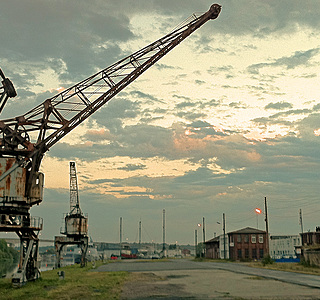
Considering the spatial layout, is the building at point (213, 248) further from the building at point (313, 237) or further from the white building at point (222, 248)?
the building at point (313, 237)

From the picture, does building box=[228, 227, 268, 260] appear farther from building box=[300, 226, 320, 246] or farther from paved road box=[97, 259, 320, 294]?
paved road box=[97, 259, 320, 294]

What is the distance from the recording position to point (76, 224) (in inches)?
2603

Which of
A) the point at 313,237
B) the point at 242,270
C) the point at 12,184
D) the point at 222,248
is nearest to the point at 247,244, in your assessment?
the point at 222,248

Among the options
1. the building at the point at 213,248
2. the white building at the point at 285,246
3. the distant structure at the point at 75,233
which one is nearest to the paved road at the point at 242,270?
the distant structure at the point at 75,233

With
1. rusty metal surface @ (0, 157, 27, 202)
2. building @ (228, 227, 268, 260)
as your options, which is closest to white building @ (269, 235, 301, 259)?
building @ (228, 227, 268, 260)

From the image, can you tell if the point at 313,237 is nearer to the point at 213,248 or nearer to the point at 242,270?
the point at 242,270

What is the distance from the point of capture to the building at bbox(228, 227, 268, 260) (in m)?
91.5

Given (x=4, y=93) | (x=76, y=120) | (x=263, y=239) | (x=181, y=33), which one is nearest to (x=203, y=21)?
(x=181, y=33)

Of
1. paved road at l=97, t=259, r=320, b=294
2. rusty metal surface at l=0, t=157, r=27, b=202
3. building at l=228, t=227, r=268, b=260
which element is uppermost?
rusty metal surface at l=0, t=157, r=27, b=202

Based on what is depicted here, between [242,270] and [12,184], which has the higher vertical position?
[12,184]

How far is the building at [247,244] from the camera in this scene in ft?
300

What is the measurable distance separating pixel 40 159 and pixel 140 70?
14.2m

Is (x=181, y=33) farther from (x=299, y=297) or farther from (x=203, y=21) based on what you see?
(x=299, y=297)

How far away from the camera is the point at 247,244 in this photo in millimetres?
92250
